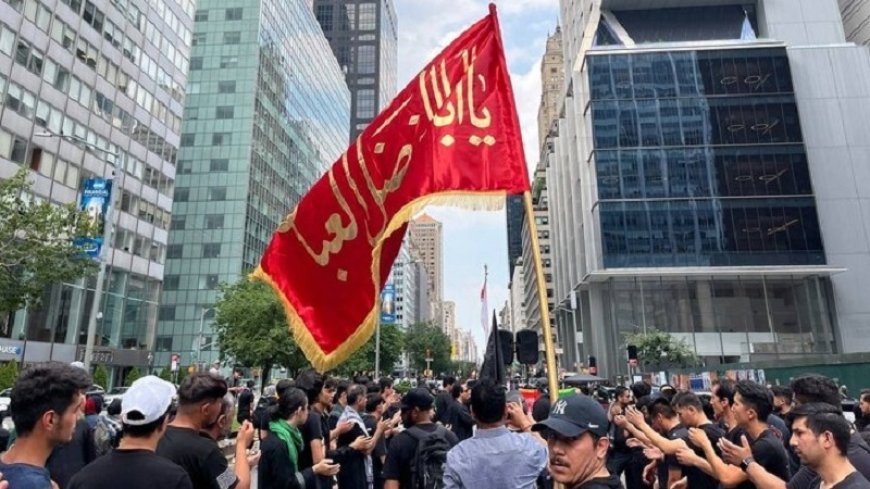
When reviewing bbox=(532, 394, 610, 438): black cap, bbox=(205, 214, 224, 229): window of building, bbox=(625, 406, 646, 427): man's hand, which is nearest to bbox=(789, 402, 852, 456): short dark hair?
bbox=(625, 406, 646, 427): man's hand

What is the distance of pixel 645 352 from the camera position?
139 feet

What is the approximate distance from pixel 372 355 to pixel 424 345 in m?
33.4

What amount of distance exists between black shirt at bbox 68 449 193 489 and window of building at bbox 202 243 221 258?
61.9 meters

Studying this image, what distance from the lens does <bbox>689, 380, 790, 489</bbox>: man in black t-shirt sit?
4109mm

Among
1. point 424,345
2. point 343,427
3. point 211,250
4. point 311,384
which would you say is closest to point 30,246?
point 311,384

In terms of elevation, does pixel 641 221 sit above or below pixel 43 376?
above

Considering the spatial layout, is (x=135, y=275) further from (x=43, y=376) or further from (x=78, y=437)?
(x=43, y=376)

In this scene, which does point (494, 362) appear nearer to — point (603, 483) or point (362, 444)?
point (362, 444)

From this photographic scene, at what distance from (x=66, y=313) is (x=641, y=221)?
43.2m

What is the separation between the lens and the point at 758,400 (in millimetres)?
4398

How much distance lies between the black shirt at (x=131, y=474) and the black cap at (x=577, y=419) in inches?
69.7

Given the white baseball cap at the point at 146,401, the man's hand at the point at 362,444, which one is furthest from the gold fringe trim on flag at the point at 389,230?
the white baseball cap at the point at 146,401

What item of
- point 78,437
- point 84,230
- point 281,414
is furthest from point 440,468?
point 84,230

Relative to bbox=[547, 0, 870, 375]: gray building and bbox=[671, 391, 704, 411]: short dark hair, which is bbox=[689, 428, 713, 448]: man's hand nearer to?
bbox=[671, 391, 704, 411]: short dark hair
